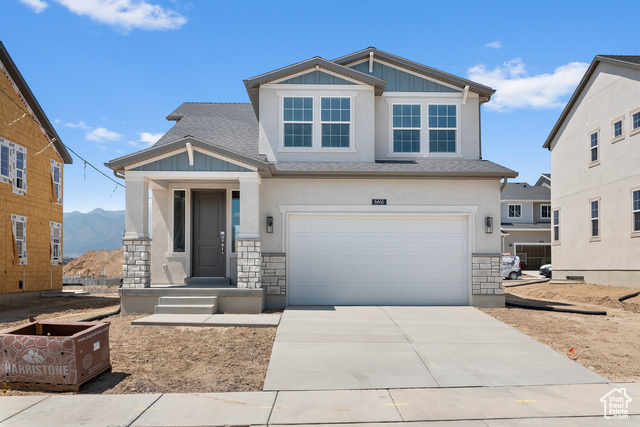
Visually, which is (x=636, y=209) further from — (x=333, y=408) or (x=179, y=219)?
(x=333, y=408)

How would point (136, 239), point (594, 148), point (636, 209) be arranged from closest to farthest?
point (136, 239) < point (636, 209) < point (594, 148)

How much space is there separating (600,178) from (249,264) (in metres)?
15.1

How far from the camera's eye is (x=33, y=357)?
637 centimetres

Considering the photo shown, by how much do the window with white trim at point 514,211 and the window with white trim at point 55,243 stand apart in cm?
3073

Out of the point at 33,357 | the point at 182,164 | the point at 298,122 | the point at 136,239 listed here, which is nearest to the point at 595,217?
the point at 298,122

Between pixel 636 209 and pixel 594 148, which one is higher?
pixel 594 148

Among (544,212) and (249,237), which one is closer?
(249,237)

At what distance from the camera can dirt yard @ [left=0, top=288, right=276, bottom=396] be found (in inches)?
259

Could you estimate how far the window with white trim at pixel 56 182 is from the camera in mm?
21078

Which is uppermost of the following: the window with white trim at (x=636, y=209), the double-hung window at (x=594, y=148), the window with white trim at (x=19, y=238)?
the double-hung window at (x=594, y=148)

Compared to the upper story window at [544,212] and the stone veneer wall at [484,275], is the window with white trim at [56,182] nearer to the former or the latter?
the stone veneer wall at [484,275]

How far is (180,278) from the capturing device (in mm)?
13758

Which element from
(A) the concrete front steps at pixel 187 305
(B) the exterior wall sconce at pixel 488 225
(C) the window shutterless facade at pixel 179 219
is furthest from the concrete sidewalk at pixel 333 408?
(C) the window shutterless facade at pixel 179 219

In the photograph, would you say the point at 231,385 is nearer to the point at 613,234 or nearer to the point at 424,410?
the point at 424,410
